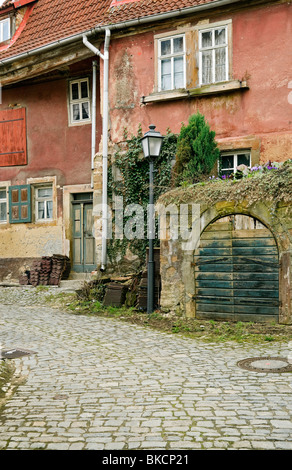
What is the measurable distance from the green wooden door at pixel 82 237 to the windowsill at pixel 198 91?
4.17m

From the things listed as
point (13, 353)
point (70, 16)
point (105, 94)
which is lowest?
point (13, 353)

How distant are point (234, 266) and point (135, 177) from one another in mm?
4584

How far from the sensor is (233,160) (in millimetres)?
11367

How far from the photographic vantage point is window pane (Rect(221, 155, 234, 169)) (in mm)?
11398

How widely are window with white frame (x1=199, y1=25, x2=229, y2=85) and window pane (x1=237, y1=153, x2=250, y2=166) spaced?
1760mm

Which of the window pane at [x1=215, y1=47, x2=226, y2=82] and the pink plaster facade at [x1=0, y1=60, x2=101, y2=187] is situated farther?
the pink plaster facade at [x1=0, y1=60, x2=101, y2=187]

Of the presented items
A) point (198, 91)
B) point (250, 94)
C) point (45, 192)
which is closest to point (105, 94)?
point (198, 91)

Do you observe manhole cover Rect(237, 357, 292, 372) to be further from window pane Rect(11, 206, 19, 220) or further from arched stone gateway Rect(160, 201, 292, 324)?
window pane Rect(11, 206, 19, 220)

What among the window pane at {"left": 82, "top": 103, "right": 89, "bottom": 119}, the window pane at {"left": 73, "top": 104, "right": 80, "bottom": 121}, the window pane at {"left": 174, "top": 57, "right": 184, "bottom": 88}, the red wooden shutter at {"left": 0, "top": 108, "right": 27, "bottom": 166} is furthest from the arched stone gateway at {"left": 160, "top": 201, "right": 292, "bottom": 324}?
the red wooden shutter at {"left": 0, "top": 108, "right": 27, "bottom": 166}

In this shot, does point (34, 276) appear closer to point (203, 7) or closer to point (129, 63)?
point (129, 63)

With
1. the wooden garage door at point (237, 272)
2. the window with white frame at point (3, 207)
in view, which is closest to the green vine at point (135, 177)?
the wooden garage door at point (237, 272)

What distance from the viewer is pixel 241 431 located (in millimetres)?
3691

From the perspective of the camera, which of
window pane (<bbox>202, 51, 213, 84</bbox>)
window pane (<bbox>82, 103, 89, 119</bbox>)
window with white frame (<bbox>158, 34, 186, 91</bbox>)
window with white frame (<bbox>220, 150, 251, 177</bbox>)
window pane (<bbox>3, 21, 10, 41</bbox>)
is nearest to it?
window with white frame (<bbox>220, 150, 251, 177</bbox>)

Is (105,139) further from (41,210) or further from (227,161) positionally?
(41,210)
